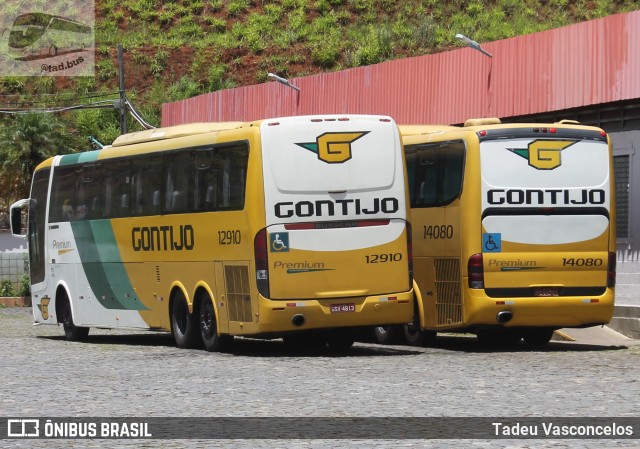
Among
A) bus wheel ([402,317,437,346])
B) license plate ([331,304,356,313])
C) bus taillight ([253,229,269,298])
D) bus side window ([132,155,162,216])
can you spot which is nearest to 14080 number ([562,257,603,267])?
bus wheel ([402,317,437,346])

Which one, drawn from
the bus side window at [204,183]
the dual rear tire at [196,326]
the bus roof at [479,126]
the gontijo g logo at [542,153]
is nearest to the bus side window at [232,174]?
the bus side window at [204,183]

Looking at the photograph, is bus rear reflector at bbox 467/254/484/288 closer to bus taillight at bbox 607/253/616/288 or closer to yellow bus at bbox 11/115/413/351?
yellow bus at bbox 11/115/413/351

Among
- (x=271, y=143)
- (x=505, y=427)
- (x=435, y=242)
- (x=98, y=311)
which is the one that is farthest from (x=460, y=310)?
(x=505, y=427)

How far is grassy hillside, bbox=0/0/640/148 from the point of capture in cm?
8606

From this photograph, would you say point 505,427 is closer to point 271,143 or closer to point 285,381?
point 285,381

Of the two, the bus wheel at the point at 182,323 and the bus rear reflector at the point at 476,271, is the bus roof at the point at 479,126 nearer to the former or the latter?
the bus rear reflector at the point at 476,271

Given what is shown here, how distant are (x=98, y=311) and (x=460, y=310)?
7.22 meters

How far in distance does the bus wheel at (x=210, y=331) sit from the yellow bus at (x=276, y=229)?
2cm

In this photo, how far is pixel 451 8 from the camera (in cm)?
9381

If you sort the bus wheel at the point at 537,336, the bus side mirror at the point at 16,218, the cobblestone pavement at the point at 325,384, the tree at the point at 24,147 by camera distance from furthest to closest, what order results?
the tree at the point at 24,147
the bus side mirror at the point at 16,218
the bus wheel at the point at 537,336
the cobblestone pavement at the point at 325,384

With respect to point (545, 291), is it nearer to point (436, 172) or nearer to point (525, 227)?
point (525, 227)

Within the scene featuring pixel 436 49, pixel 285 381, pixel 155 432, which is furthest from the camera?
pixel 436 49

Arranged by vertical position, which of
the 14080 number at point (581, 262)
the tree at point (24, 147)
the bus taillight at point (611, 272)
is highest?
the tree at point (24, 147)

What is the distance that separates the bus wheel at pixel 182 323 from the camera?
22.7 metres
